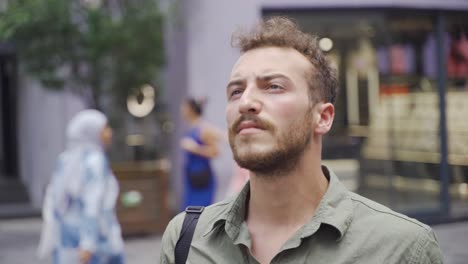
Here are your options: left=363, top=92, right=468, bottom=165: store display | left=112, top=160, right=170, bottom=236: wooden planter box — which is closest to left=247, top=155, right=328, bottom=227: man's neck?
left=112, top=160, right=170, bottom=236: wooden planter box

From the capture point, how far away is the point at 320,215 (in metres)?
2.20

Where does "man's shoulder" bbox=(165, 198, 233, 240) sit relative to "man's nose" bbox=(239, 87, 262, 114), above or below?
below

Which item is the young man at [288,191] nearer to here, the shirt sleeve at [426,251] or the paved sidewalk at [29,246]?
the shirt sleeve at [426,251]

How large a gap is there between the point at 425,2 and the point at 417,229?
11145 millimetres

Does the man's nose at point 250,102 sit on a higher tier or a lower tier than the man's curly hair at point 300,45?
lower

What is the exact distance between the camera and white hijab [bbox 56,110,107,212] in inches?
248

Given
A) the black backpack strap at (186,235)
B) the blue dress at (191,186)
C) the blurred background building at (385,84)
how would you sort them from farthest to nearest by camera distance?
the blurred background building at (385,84) → the blue dress at (191,186) → the black backpack strap at (186,235)

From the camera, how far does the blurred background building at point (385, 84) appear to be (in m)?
12.3

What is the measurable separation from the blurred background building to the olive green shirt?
9728 millimetres

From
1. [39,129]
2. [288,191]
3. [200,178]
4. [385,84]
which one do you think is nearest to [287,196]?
[288,191]

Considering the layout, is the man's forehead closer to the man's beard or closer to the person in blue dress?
the man's beard

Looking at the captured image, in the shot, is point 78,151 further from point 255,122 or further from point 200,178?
point 255,122

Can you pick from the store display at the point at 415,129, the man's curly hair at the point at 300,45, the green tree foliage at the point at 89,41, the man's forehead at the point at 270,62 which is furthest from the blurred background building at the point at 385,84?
the man's forehead at the point at 270,62

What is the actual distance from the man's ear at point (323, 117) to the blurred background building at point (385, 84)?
31.6ft
